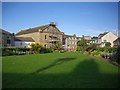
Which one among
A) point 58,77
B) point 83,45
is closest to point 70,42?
point 83,45

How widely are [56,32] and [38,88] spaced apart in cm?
5576

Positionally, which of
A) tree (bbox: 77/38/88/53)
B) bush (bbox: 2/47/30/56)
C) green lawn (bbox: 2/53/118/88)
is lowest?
green lawn (bbox: 2/53/118/88)

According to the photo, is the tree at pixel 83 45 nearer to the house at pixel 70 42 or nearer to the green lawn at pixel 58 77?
the house at pixel 70 42

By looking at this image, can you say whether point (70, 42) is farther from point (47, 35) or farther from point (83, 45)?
point (83, 45)

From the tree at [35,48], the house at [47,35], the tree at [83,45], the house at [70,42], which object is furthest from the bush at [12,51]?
the house at [70,42]

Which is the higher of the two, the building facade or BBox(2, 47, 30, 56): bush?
the building facade

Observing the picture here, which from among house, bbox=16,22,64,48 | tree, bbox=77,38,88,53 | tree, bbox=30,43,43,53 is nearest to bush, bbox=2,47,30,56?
tree, bbox=30,43,43,53

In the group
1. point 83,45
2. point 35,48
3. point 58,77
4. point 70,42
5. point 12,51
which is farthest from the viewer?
point 70,42

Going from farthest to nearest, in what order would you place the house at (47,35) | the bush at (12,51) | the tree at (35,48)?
the house at (47,35) < the tree at (35,48) < the bush at (12,51)

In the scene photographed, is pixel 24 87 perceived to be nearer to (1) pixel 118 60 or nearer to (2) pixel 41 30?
(1) pixel 118 60

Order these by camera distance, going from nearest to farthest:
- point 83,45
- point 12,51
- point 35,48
A: point 12,51 → point 35,48 → point 83,45

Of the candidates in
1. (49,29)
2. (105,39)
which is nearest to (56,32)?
(49,29)

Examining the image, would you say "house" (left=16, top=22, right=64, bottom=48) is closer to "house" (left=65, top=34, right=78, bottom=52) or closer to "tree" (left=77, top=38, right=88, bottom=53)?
"tree" (left=77, top=38, right=88, bottom=53)

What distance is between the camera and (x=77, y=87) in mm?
7250
